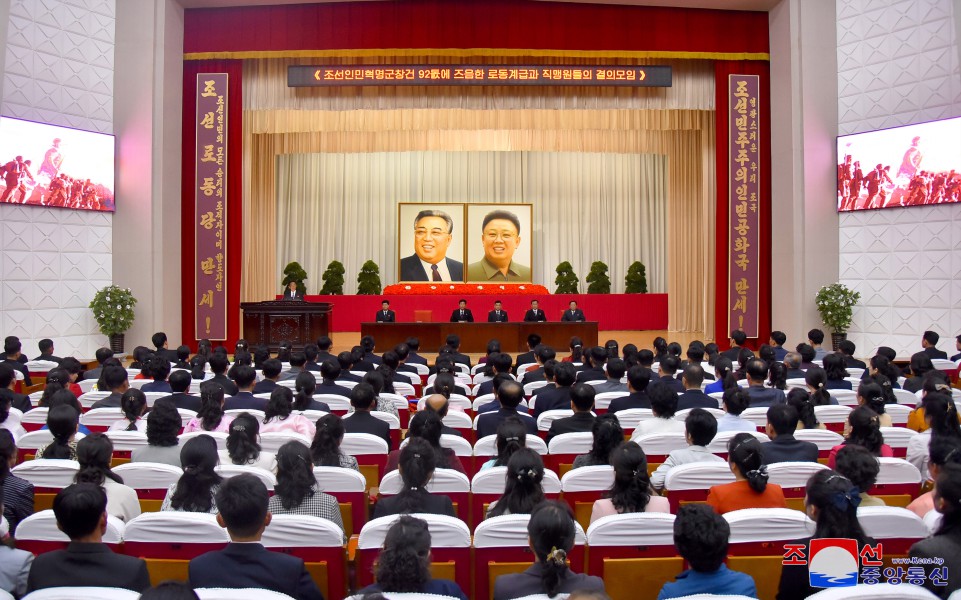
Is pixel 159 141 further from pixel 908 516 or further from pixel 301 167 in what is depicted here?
pixel 908 516

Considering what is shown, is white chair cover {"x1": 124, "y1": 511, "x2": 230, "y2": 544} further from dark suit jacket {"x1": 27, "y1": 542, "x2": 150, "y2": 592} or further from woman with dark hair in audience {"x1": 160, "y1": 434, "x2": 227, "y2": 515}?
woman with dark hair in audience {"x1": 160, "y1": 434, "x2": 227, "y2": 515}

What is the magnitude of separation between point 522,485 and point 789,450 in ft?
4.75

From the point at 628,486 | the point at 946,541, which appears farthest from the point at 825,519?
the point at 628,486

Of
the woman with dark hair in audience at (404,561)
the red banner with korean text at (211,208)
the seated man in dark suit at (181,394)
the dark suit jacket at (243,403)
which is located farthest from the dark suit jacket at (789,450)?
the red banner with korean text at (211,208)

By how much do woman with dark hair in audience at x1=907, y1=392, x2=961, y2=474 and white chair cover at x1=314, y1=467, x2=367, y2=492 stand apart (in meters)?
2.58

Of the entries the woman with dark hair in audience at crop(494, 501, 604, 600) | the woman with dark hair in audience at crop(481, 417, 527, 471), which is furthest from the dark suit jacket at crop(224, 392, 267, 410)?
the woman with dark hair in audience at crop(494, 501, 604, 600)

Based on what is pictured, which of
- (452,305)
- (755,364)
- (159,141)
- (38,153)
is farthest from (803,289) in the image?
(38,153)

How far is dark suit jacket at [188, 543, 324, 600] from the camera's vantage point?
7.47ft

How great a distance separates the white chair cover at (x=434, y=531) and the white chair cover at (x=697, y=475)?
A: 105cm

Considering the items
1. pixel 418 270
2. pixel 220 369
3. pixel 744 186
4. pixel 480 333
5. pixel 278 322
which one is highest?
pixel 744 186

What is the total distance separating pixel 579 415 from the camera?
438 cm

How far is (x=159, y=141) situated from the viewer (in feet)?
39.5

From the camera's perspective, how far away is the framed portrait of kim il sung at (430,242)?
17.9 m

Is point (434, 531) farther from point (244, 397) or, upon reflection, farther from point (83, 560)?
point (244, 397)
